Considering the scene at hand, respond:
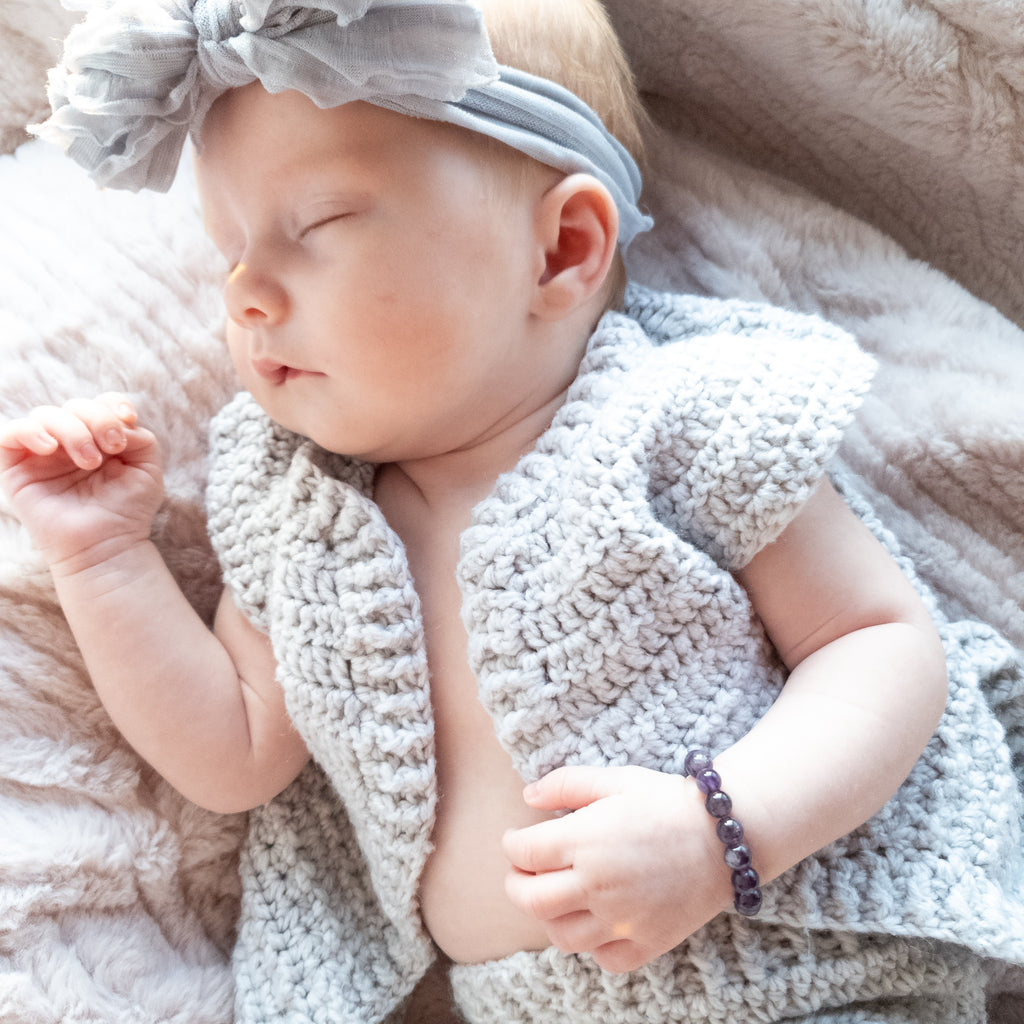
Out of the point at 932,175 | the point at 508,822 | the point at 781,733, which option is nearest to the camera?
the point at 781,733

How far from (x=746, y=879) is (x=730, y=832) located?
0.04 metres

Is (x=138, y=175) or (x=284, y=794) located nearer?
(x=138, y=175)

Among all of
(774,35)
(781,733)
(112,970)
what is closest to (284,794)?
(112,970)

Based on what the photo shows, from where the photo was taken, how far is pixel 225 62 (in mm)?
935

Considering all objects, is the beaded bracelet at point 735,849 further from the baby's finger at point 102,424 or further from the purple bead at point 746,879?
the baby's finger at point 102,424

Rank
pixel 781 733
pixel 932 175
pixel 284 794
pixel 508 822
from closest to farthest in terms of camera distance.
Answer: pixel 781 733 → pixel 508 822 → pixel 284 794 → pixel 932 175

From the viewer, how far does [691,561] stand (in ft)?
3.34

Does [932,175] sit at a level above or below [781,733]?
above

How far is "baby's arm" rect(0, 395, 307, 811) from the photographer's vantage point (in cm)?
112

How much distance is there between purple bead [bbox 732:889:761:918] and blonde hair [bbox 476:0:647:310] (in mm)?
683

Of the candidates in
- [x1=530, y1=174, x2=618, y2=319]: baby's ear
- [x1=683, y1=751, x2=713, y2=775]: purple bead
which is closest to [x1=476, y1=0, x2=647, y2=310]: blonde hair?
[x1=530, y1=174, x2=618, y2=319]: baby's ear

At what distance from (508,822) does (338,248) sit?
0.61 metres

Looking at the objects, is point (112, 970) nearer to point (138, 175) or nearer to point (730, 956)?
point (730, 956)

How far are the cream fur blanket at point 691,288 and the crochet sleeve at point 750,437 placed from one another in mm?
286
